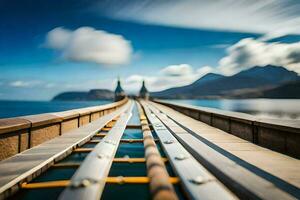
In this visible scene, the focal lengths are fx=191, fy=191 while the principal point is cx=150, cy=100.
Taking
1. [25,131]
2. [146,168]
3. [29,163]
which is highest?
[25,131]

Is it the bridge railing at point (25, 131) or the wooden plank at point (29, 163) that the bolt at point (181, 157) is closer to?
the wooden plank at point (29, 163)

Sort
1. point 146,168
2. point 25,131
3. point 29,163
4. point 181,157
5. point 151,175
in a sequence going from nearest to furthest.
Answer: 1. point 151,175
2. point 29,163
3. point 181,157
4. point 146,168
5. point 25,131

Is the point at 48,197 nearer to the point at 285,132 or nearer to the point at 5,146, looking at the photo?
the point at 5,146

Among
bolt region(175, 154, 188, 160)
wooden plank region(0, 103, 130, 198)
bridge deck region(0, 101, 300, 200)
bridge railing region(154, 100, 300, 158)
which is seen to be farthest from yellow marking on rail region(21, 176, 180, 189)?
bridge railing region(154, 100, 300, 158)

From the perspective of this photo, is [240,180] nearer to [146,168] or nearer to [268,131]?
[146,168]

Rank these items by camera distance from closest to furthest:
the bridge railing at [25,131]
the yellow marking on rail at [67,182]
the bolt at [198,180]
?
the bolt at [198,180] < the yellow marking on rail at [67,182] < the bridge railing at [25,131]

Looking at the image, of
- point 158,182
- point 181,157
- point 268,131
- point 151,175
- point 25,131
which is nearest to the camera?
point 158,182

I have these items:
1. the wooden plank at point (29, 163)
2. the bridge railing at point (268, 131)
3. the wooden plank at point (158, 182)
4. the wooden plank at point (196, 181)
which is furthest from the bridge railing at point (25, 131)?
the bridge railing at point (268, 131)

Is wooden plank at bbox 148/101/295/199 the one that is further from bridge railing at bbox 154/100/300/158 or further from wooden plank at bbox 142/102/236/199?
bridge railing at bbox 154/100/300/158

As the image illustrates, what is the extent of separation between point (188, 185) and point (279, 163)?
6.37 ft

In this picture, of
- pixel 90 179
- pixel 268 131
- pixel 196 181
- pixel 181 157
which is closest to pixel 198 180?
pixel 196 181

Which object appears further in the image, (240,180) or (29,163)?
(29,163)

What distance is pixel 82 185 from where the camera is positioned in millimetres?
1966

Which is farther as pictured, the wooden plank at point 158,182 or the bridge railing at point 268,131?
the bridge railing at point 268,131
